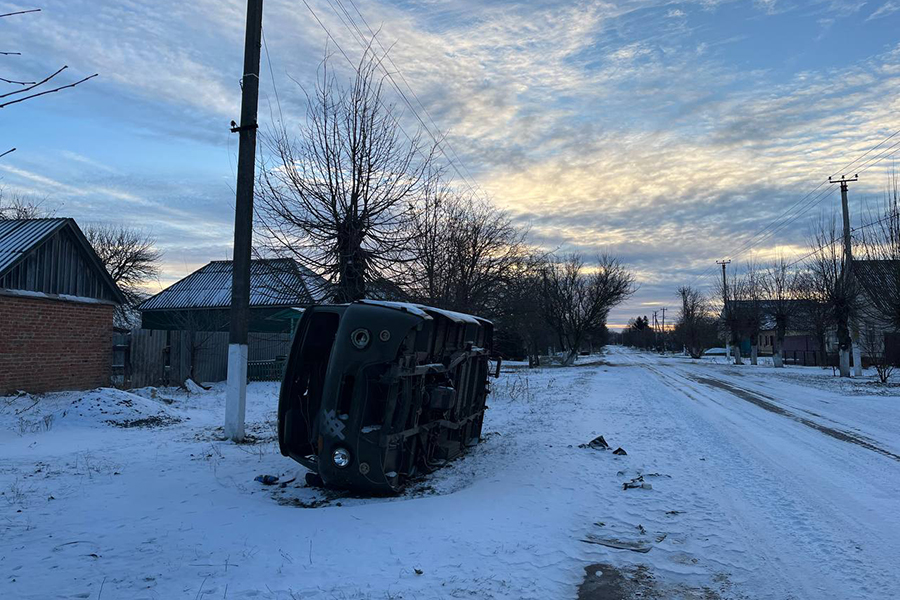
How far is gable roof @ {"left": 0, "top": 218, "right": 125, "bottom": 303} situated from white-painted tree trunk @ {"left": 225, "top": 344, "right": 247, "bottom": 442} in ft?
24.3

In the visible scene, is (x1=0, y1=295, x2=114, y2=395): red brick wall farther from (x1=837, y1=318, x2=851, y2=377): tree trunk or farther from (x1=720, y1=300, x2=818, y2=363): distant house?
(x1=720, y1=300, x2=818, y2=363): distant house

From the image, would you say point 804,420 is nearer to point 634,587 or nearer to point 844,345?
point 634,587

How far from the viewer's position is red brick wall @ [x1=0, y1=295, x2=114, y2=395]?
13266 millimetres

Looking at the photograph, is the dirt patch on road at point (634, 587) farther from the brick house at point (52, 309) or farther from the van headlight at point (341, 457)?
the brick house at point (52, 309)

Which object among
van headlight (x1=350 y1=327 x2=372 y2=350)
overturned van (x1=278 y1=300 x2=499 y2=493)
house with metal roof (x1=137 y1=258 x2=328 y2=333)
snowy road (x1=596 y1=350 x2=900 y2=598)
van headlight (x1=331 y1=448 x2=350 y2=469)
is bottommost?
snowy road (x1=596 y1=350 x2=900 y2=598)

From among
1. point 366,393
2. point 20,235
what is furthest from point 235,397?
point 20,235

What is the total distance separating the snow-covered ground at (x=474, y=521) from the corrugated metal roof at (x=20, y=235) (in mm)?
5092

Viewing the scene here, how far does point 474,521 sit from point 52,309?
532 inches

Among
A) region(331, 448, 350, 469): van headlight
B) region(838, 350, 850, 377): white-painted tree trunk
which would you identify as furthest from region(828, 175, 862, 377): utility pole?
region(331, 448, 350, 469): van headlight

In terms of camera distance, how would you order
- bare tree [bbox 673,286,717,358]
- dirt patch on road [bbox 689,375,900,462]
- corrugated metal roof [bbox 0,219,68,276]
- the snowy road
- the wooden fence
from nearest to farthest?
the snowy road → dirt patch on road [bbox 689,375,900,462] → corrugated metal roof [bbox 0,219,68,276] → the wooden fence → bare tree [bbox 673,286,717,358]

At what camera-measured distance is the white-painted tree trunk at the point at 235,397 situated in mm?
9449

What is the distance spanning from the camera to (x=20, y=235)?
1475 cm

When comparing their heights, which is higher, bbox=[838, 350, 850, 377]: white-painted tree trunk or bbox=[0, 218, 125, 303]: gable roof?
bbox=[0, 218, 125, 303]: gable roof

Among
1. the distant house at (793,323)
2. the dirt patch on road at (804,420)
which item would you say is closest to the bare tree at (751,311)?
the distant house at (793,323)
